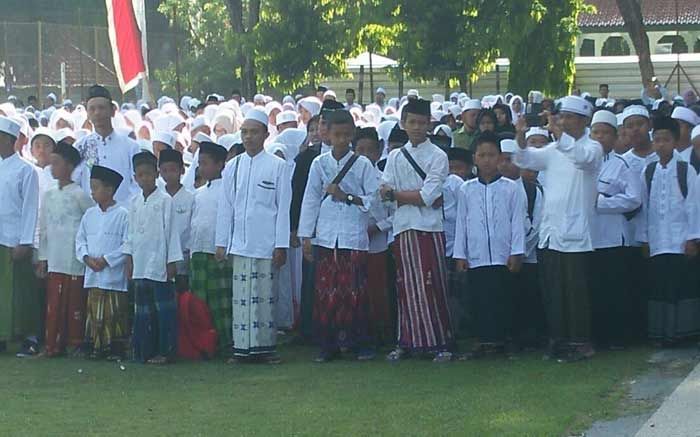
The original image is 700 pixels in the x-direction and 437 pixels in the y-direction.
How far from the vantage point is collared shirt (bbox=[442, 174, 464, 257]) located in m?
12.0

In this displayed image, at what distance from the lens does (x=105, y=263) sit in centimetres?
1193

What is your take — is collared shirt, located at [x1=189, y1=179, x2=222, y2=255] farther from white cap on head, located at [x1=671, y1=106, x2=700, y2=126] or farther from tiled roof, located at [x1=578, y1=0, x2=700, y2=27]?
tiled roof, located at [x1=578, y1=0, x2=700, y2=27]

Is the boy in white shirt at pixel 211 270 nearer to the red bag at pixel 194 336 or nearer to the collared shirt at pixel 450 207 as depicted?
the red bag at pixel 194 336

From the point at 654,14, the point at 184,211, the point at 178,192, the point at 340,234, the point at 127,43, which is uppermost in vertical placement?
the point at 654,14

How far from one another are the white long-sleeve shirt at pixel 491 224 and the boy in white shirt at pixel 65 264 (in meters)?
3.14

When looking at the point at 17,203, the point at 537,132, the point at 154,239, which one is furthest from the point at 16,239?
the point at 537,132

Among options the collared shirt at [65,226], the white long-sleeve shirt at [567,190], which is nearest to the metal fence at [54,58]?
the collared shirt at [65,226]

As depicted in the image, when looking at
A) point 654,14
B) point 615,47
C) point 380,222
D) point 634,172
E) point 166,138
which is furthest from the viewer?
point 654,14

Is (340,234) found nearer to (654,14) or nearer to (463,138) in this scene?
(463,138)

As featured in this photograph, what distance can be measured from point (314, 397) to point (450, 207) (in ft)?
8.90

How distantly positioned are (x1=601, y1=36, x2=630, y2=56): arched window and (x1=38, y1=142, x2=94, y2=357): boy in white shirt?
5818cm

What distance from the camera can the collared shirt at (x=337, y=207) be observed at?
37.5 feet

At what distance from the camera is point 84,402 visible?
395 inches

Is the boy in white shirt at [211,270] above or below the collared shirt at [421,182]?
below
